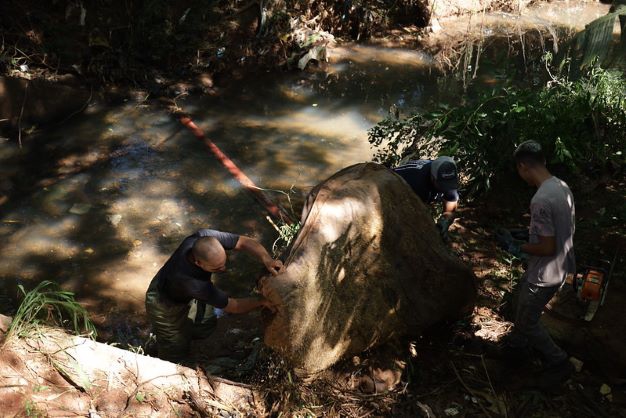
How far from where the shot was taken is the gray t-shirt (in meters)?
3.07

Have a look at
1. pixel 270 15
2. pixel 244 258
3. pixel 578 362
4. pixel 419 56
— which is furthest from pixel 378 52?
pixel 578 362

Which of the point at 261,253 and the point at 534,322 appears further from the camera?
the point at 261,253

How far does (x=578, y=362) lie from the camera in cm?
375

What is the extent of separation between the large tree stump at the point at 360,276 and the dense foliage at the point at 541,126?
1461 mm

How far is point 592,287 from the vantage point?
12.0 ft

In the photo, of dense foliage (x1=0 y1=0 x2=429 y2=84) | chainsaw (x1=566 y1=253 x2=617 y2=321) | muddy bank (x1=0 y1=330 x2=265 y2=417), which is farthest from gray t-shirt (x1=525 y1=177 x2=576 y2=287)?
dense foliage (x1=0 y1=0 x2=429 y2=84)

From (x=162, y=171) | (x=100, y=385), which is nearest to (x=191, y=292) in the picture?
(x=100, y=385)

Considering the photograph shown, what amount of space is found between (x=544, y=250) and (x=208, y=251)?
1.97 meters

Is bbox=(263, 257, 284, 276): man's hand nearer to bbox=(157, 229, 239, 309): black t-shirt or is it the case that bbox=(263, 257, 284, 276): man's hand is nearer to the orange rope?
bbox=(157, 229, 239, 309): black t-shirt

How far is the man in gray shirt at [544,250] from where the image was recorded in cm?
309

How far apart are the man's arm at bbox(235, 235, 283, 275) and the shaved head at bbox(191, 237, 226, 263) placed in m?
0.28

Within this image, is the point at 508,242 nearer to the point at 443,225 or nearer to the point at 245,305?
the point at 443,225

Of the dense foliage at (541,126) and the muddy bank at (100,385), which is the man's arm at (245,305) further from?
the dense foliage at (541,126)

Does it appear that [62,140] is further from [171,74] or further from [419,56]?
[419,56]
